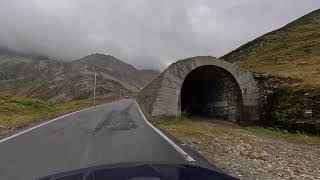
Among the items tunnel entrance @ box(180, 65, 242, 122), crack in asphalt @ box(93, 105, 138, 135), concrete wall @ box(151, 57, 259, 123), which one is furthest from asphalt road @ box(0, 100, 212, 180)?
tunnel entrance @ box(180, 65, 242, 122)

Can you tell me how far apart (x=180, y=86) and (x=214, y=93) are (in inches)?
285

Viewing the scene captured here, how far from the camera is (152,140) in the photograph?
51.8 ft

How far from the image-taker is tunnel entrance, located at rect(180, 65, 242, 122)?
105ft

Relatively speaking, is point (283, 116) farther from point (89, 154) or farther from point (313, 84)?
point (89, 154)

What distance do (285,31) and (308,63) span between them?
33.4 meters

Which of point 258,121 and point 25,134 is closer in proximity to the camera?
point 25,134

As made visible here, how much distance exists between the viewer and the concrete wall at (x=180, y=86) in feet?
97.4

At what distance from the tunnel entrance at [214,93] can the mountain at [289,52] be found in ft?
12.6

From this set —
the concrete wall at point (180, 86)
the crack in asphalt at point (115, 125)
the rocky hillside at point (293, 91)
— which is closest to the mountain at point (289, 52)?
the rocky hillside at point (293, 91)

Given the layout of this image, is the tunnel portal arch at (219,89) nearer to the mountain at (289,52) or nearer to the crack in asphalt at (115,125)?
the crack in asphalt at (115,125)

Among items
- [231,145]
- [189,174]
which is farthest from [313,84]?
[189,174]

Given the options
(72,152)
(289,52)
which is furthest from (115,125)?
(289,52)

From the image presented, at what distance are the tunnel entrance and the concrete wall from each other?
491 millimetres

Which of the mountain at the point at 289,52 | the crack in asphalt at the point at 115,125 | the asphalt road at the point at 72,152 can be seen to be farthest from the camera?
the mountain at the point at 289,52
